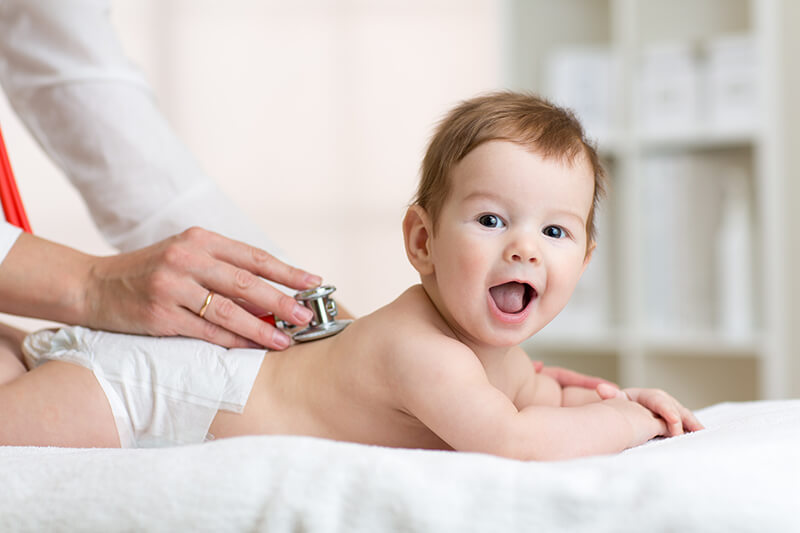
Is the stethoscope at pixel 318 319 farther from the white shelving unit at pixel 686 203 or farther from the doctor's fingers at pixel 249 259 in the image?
the white shelving unit at pixel 686 203

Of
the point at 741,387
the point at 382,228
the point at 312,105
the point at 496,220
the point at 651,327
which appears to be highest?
the point at 312,105

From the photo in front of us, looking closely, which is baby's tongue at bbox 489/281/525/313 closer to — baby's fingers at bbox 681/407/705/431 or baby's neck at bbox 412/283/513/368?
baby's neck at bbox 412/283/513/368

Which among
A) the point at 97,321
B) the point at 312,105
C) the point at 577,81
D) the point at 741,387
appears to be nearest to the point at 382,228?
the point at 312,105

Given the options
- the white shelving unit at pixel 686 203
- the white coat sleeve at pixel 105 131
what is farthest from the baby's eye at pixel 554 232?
the white shelving unit at pixel 686 203

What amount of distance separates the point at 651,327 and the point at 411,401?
6.17 feet

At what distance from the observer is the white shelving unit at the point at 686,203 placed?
2.23 meters

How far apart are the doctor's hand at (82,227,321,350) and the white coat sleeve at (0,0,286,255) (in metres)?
0.23

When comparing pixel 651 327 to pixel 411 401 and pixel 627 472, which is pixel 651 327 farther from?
pixel 627 472

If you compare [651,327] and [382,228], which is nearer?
[651,327]

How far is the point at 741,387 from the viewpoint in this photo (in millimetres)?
2471

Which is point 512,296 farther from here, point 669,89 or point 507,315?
point 669,89

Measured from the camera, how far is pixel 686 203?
2.38 metres

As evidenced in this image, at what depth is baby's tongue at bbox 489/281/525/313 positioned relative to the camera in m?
0.75

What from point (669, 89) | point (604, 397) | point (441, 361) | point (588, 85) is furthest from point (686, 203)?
point (441, 361)
